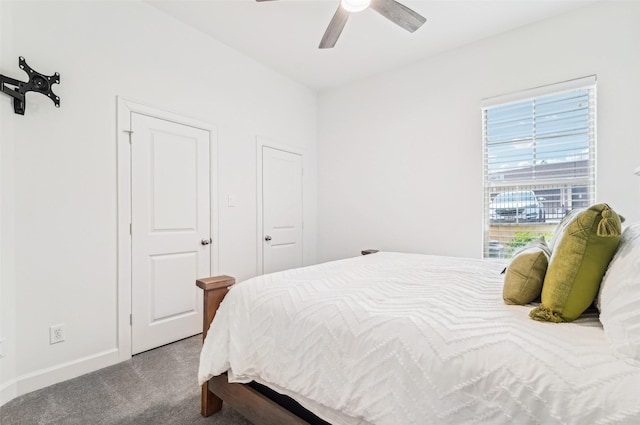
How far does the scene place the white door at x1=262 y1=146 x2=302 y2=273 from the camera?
12.0ft

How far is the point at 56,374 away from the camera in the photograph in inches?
81.0

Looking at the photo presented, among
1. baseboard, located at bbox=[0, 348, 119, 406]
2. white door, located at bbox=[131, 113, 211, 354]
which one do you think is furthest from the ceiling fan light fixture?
baseboard, located at bbox=[0, 348, 119, 406]

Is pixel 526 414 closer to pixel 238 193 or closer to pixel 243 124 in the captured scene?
pixel 238 193

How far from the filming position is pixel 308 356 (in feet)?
3.82

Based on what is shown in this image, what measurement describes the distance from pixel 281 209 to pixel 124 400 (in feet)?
7.97

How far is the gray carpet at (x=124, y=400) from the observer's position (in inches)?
64.9

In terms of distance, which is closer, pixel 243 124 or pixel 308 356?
pixel 308 356

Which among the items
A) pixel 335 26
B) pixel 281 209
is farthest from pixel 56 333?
pixel 335 26

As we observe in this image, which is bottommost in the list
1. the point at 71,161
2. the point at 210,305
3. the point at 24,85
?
the point at 210,305

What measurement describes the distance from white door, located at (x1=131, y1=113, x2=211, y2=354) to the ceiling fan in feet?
5.22

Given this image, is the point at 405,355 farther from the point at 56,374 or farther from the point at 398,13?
the point at 56,374

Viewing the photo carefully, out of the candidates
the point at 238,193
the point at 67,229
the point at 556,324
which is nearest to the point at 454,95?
the point at 238,193

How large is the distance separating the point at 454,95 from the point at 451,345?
3.00 meters

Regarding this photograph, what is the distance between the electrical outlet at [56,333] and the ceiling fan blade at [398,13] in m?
3.05
